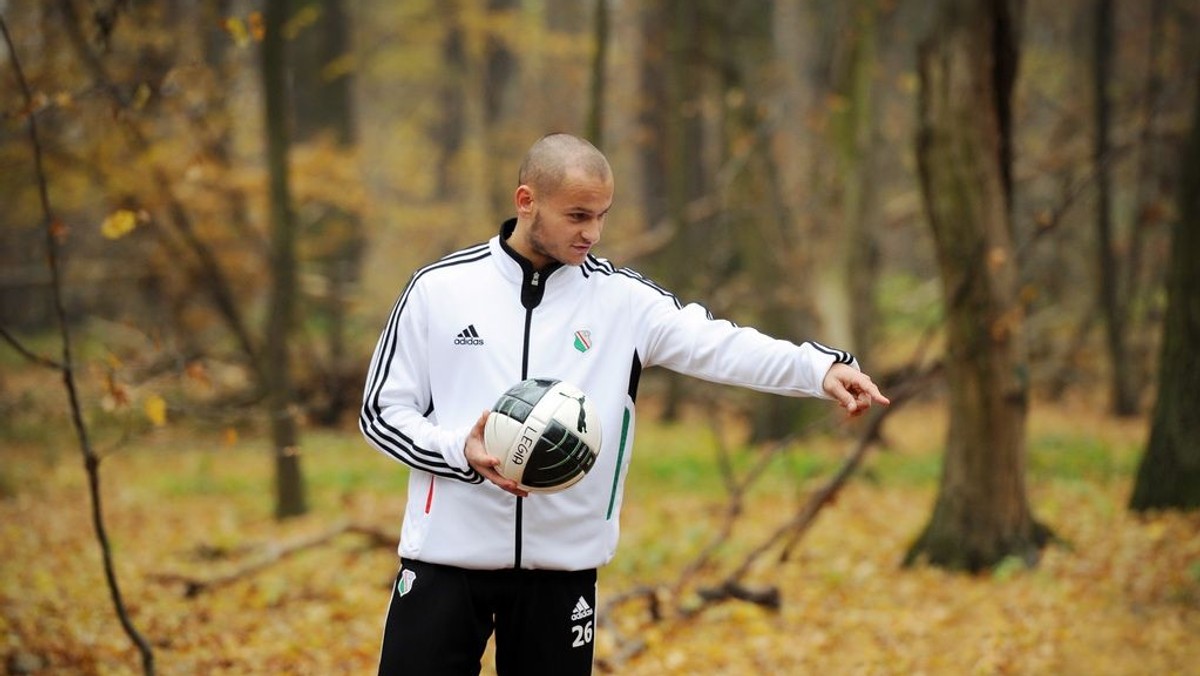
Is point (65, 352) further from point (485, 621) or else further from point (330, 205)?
point (330, 205)

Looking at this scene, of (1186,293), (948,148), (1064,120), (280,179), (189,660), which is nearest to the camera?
(189,660)

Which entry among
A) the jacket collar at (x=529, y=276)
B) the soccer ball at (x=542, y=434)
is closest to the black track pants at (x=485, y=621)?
the soccer ball at (x=542, y=434)

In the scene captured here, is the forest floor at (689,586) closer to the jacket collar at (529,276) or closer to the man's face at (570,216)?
the jacket collar at (529,276)

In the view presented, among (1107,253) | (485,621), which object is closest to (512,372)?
(485,621)

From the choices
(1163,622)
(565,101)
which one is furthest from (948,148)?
(565,101)

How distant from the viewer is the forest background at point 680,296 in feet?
22.6

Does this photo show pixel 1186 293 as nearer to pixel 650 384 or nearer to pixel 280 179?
pixel 280 179

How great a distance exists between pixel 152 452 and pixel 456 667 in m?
12.9

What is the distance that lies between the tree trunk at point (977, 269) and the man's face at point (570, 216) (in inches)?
184

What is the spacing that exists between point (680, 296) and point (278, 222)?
17.2 feet

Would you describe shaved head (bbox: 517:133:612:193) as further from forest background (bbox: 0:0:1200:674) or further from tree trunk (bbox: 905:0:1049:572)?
tree trunk (bbox: 905:0:1049:572)

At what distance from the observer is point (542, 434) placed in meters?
3.25

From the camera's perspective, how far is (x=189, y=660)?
254 inches

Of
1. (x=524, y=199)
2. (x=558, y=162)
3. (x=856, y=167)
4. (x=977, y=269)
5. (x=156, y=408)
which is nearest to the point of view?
(x=558, y=162)
